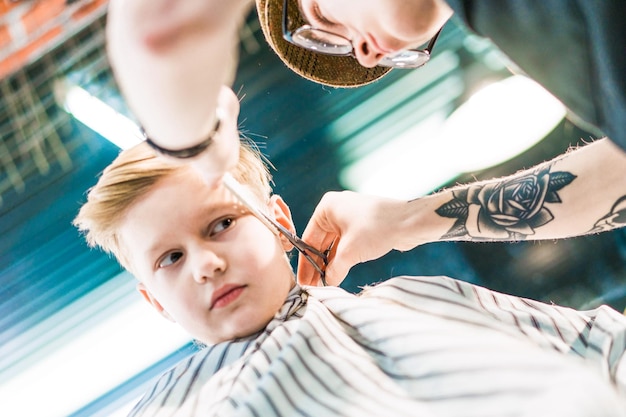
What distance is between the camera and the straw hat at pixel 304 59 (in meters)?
0.93

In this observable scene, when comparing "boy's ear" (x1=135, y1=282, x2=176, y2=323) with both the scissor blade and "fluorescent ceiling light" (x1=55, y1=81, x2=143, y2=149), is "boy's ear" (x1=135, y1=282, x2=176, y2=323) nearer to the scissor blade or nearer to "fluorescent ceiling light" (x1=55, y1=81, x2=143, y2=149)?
the scissor blade

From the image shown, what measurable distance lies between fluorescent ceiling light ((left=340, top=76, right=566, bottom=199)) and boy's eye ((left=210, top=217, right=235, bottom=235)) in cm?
93

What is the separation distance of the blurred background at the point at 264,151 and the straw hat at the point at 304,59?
82 cm

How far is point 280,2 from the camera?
926 millimetres

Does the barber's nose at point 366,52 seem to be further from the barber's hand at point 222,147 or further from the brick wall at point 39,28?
the brick wall at point 39,28

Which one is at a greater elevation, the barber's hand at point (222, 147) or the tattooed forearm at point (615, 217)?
the barber's hand at point (222, 147)

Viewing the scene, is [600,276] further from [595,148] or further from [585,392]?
[585,392]

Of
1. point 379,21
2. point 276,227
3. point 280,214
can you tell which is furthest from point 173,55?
point 280,214

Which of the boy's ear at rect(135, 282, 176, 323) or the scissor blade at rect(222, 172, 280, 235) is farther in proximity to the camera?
the boy's ear at rect(135, 282, 176, 323)

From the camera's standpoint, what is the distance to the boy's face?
104 cm

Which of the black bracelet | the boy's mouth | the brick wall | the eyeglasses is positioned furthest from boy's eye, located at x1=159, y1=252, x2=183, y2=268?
the brick wall

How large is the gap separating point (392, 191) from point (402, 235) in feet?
2.97

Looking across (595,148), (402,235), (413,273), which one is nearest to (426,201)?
(402,235)

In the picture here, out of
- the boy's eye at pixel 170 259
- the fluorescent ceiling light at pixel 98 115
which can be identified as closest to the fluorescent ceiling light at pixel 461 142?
the fluorescent ceiling light at pixel 98 115
